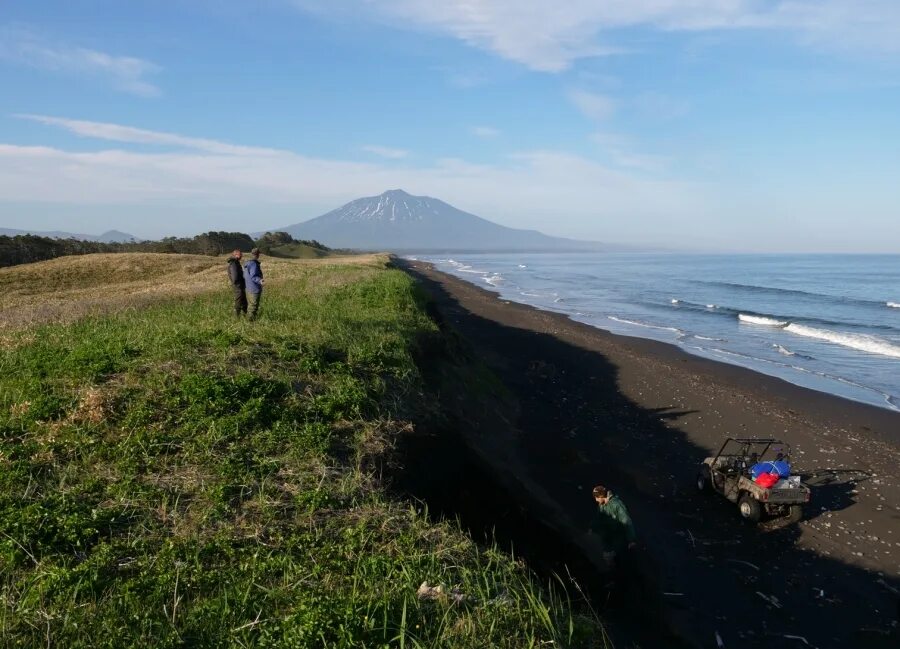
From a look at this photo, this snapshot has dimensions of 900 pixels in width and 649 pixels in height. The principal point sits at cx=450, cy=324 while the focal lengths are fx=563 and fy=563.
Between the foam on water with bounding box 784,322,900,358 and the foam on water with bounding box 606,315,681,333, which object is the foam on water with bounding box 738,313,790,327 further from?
the foam on water with bounding box 606,315,681,333

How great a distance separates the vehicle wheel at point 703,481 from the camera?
1250 cm

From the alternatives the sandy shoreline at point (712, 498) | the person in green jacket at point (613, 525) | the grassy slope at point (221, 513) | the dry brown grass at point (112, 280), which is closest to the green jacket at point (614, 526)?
the person in green jacket at point (613, 525)

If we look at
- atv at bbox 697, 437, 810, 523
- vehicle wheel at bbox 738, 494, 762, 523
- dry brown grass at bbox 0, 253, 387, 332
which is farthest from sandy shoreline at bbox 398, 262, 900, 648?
Answer: dry brown grass at bbox 0, 253, 387, 332

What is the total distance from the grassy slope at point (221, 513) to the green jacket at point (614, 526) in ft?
9.33

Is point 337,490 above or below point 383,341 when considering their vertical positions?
below

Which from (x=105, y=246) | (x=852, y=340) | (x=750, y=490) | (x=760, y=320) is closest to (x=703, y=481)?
(x=750, y=490)

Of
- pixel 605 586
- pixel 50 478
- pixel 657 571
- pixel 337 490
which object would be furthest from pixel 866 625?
pixel 50 478

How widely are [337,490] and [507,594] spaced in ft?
8.12

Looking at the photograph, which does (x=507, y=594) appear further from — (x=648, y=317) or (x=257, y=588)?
(x=648, y=317)

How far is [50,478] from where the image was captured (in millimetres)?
6164

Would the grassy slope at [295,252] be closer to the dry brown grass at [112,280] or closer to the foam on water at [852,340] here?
the dry brown grass at [112,280]

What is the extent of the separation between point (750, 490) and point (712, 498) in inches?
51.2

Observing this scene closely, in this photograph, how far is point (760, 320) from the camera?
39844mm

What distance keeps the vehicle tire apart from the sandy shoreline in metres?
0.25
